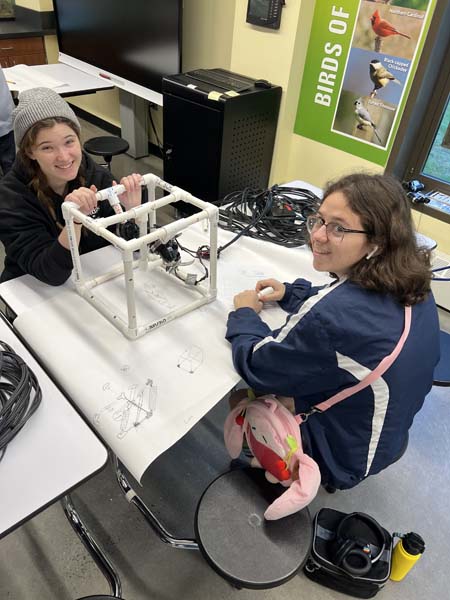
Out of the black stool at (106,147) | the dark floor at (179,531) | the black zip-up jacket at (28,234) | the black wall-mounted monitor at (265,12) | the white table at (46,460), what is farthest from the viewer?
the black stool at (106,147)

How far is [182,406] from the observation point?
0.94 meters

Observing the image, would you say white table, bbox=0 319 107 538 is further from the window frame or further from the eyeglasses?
the window frame

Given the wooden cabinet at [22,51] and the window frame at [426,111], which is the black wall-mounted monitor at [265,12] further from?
the wooden cabinet at [22,51]

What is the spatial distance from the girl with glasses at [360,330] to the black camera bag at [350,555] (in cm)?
36

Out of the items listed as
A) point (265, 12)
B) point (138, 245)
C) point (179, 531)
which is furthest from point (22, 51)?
point (179, 531)

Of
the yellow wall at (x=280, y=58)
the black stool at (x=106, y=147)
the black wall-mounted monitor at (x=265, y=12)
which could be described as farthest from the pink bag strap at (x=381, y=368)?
the black stool at (x=106, y=147)

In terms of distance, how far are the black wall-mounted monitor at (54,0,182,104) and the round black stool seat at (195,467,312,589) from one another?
249 cm

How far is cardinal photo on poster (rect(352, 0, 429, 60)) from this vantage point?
6.49 feet

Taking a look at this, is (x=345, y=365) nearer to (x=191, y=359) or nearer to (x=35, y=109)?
(x=191, y=359)

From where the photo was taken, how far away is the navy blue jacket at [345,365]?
0.91 metres

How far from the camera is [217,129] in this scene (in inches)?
89.7

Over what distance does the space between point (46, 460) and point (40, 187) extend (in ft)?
2.62

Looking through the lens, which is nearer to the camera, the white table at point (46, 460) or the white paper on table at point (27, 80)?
the white table at point (46, 460)

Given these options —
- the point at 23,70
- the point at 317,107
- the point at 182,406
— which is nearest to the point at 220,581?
the point at 182,406
